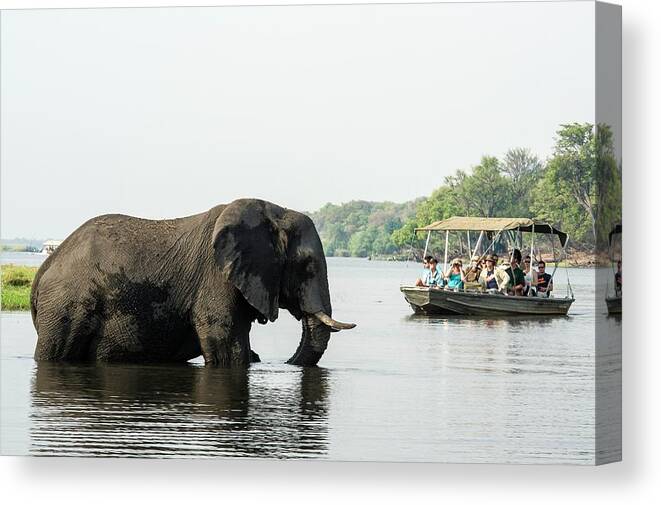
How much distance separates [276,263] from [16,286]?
11.5 ft

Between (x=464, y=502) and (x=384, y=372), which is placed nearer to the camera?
(x=464, y=502)

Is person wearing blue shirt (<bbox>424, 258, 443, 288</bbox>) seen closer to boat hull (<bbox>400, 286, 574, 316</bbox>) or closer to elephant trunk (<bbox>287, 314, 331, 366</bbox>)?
boat hull (<bbox>400, 286, 574, 316</bbox>)

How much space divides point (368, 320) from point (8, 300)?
257 inches

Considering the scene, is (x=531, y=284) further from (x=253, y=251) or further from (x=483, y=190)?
(x=253, y=251)

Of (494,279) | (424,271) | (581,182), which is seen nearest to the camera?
(581,182)

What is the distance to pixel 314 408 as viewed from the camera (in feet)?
44.8

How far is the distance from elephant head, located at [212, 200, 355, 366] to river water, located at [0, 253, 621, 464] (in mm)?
538

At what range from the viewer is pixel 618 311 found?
12867 mm

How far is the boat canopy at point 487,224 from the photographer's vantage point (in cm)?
2361

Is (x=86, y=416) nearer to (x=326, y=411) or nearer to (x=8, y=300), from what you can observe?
(x=326, y=411)

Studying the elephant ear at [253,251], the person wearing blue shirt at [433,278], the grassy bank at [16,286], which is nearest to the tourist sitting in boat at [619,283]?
the elephant ear at [253,251]

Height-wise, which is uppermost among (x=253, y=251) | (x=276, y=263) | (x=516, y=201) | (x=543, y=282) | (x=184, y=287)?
(x=516, y=201)

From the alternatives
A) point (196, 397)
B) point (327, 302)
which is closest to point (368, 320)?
point (327, 302)

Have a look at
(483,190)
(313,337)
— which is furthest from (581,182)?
(483,190)
